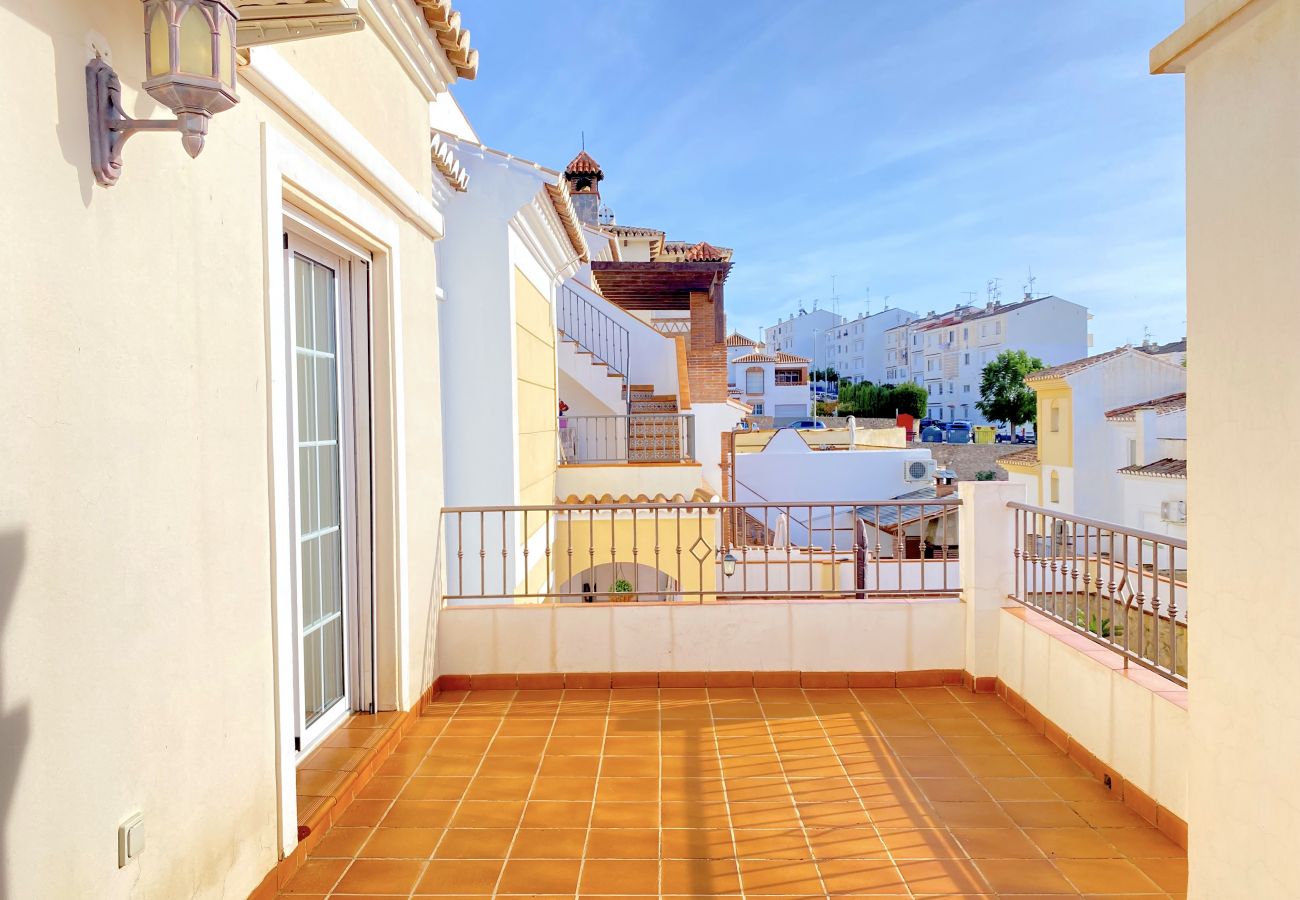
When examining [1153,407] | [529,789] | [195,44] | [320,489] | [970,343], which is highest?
[970,343]

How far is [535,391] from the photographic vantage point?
925cm

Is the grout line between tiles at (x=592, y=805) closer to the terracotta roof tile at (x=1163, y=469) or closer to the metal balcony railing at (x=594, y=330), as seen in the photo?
the metal balcony railing at (x=594, y=330)

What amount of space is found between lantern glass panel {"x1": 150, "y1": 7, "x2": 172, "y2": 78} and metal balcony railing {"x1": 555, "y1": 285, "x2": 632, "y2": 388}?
473 inches

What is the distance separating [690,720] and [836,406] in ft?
186

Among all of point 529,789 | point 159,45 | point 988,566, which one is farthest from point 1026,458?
point 159,45

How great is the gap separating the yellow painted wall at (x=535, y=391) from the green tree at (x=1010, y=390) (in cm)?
4119

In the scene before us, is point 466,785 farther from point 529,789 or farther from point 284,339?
point 284,339

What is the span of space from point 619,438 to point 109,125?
35.8ft

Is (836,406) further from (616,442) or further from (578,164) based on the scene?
(616,442)


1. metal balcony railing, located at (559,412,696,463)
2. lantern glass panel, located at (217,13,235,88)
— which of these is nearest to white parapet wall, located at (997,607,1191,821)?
lantern glass panel, located at (217,13,235,88)

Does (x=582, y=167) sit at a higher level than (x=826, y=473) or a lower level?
higher

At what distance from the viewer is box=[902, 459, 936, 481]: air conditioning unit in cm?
2294

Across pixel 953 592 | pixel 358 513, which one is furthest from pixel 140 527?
pixel 953 592

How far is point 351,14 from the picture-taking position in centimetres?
234
